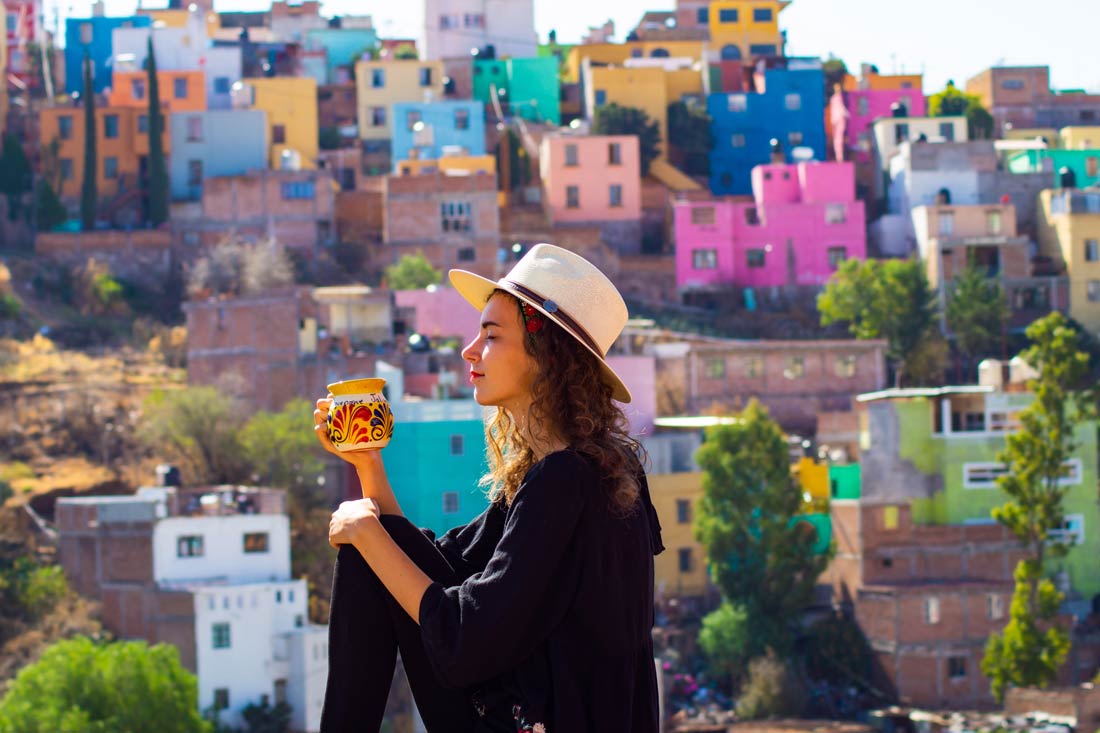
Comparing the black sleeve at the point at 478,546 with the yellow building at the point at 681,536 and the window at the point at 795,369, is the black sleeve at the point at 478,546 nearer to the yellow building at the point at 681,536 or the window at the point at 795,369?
the yellow building at the point at 681,536

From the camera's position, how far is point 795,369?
139 feet

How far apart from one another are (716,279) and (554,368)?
44285 mm

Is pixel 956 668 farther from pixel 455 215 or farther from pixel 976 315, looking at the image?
pixel 455 215

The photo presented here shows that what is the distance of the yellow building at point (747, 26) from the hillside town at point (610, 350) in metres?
0.17

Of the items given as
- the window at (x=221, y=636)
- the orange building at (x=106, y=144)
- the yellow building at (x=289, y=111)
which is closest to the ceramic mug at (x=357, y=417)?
the window at (x=221, y=636)

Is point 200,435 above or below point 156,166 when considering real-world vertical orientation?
below

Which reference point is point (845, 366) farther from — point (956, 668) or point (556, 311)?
point (556, 311)

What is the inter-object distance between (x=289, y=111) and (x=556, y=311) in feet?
159

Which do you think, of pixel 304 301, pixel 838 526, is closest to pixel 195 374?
pixel 304 301

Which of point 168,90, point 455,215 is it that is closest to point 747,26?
point 455,215

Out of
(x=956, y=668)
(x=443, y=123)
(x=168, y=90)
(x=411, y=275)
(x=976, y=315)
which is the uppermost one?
(x=168, y=90)

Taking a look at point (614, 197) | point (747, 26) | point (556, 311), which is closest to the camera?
point (556, 311)

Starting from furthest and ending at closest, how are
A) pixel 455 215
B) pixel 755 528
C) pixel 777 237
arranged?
pixel 777 237
pixel 455 215
pixel 755 528

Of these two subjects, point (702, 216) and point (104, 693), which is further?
point (702, 216)
